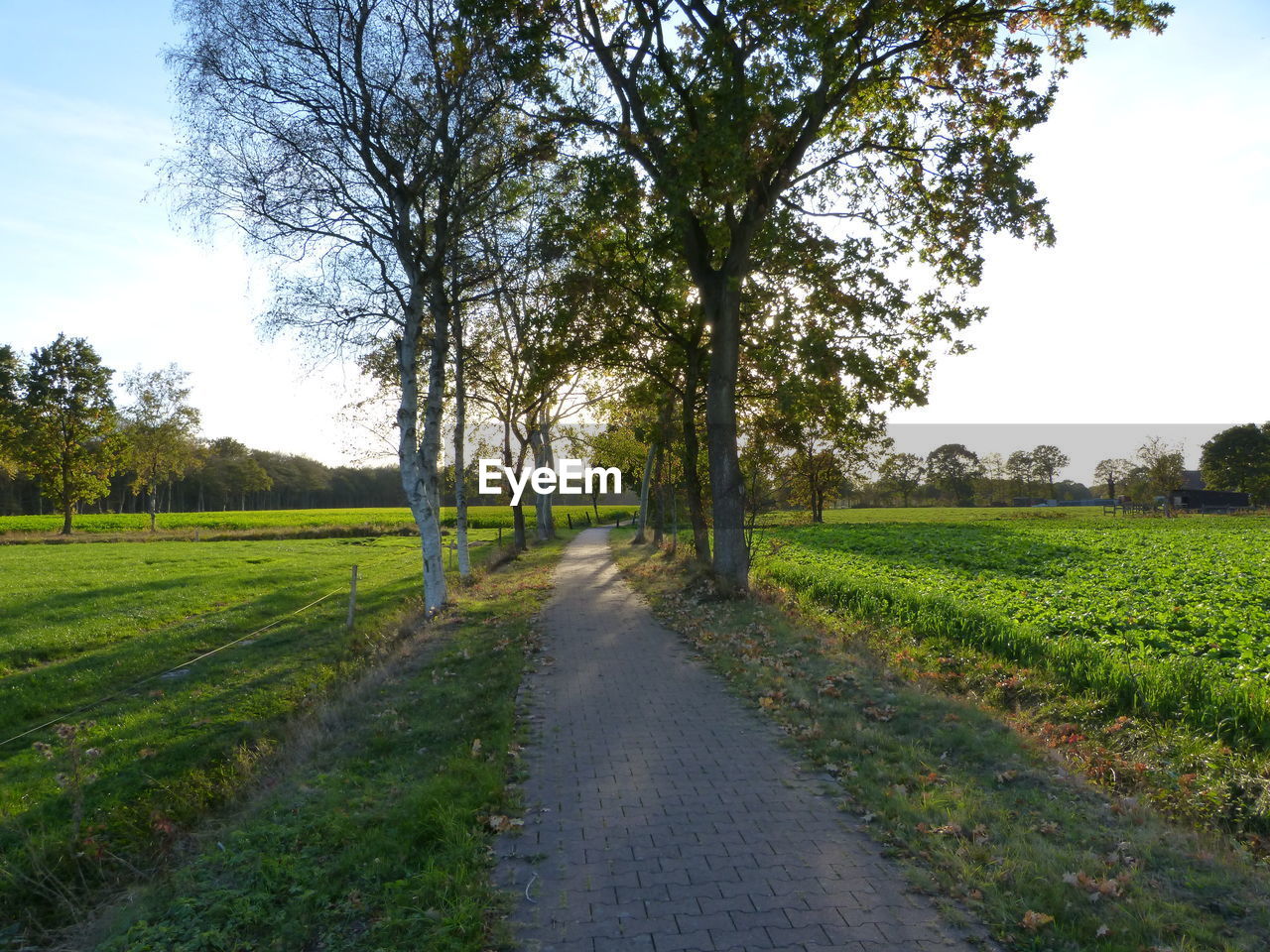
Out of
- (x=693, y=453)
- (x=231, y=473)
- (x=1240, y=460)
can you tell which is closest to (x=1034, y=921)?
(x=693, y=453)

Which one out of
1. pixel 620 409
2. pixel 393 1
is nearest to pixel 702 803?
pixel 393 1

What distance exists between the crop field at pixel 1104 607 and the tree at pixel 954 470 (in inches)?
3751

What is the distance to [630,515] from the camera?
268 ft

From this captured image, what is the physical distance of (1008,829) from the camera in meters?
5.14

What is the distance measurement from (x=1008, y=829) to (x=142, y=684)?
12247 mm

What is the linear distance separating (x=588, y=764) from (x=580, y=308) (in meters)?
15.0

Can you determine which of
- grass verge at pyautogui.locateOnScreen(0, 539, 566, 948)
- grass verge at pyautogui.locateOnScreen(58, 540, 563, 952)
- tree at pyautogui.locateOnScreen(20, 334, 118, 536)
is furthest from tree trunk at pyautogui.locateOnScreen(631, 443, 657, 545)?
tree at pyautogui.locateOnScreen(20, 334, 118, 536)

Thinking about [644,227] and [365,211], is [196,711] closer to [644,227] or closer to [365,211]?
[365,211]

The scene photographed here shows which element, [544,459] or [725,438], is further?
[544,459]

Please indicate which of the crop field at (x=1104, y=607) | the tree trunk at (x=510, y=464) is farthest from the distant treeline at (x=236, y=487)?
the crop field at (x=1104, y=607)

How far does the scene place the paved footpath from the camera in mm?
3951

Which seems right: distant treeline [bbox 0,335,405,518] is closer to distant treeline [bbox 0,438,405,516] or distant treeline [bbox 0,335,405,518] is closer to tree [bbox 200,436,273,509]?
distant treeline [bbox 0,438,405,516]

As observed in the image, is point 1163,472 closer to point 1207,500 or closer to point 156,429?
point 1207,500

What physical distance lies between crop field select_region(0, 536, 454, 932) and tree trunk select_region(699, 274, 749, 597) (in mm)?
6506
